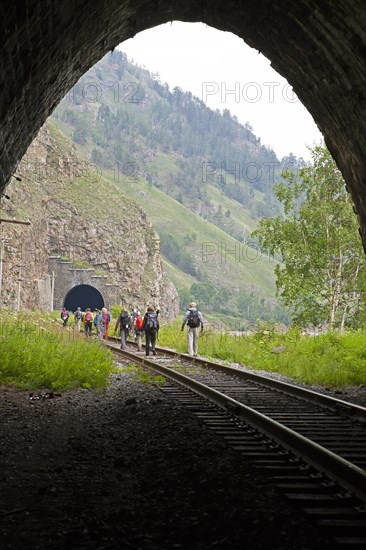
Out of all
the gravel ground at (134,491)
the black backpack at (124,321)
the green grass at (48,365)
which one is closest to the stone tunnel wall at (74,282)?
the black backpack at (124,321)

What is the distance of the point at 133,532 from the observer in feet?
12.7

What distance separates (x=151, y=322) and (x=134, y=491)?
15303 millimetres

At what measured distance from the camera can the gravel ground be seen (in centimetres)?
374

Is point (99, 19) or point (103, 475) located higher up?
point (99, 19)

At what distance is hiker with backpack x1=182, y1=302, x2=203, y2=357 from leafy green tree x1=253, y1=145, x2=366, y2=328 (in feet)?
27.4

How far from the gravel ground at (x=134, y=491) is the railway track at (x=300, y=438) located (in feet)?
0.57

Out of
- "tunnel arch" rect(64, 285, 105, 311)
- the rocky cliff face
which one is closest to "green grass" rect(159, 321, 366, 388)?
the rocky cliff face

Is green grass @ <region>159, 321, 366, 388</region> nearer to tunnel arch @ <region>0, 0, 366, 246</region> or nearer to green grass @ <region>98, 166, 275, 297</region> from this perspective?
tunnel arch @ <region>0, 0, 366, 246</region>

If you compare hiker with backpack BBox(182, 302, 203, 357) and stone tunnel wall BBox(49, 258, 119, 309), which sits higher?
stone tunnel wall BBox(49, 258, 119, 309)

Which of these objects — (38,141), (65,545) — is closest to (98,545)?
(65,545)

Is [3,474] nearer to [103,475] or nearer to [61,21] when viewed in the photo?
[103,475]

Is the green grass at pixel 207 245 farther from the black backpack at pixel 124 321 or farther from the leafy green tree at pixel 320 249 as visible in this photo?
the black backpack at pixel 124 321

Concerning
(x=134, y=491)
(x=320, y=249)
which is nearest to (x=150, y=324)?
(x=320, y=249)

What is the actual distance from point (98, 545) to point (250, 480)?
1.66 meters
